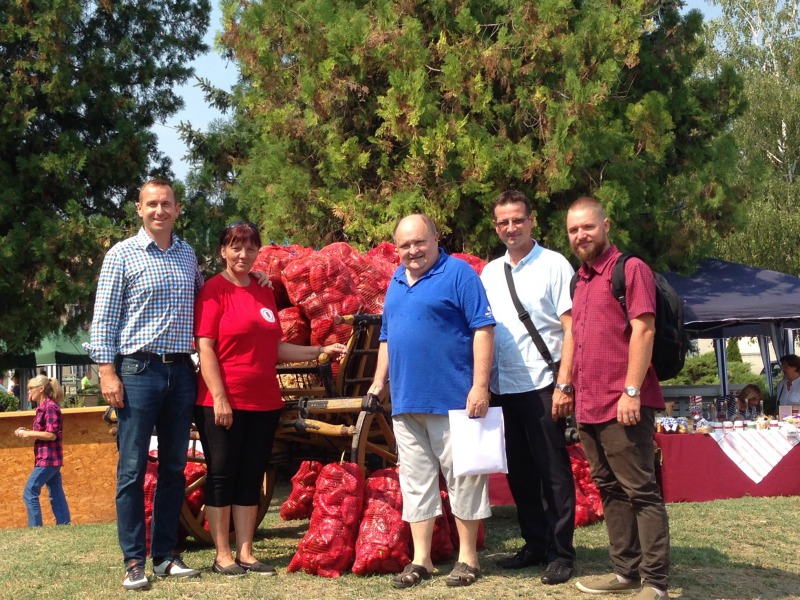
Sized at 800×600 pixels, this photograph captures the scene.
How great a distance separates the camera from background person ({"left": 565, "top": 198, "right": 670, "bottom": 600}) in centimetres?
429

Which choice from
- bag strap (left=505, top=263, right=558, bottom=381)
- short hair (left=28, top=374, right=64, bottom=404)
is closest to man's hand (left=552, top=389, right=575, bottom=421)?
bag strap (left=505, top=263, right=558, bottom=381)

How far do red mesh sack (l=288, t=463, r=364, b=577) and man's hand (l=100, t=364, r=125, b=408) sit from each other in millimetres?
1161

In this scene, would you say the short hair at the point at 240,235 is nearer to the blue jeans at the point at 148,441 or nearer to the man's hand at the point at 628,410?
the blue jeans at the point at 148,441

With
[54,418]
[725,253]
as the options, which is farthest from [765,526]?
[725,253]

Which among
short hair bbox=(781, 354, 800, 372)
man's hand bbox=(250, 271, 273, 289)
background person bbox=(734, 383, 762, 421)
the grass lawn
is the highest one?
man's hand bbox=(250, 271, 273, 289)

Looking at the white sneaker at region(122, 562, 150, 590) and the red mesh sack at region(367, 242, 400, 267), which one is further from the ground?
the red mesh sack at region(367, 242, 400, 267)

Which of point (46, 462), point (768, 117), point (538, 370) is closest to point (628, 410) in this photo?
point (538, 370)

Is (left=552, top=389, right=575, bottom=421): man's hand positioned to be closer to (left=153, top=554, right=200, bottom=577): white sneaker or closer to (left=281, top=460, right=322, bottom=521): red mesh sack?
(left=153, top=554, right=200, bottom=577): white sneaker

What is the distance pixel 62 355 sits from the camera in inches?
843

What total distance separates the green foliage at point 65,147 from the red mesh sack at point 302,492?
6.75 meters

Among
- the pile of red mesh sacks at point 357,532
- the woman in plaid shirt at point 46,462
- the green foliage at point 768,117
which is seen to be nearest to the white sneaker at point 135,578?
the pile of red mesh sacks at point 357,532

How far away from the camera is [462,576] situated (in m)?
4.70

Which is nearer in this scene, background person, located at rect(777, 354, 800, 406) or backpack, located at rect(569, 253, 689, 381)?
backpack, located at rect(569, 253, 689, 381)

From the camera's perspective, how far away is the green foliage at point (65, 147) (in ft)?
41.0
